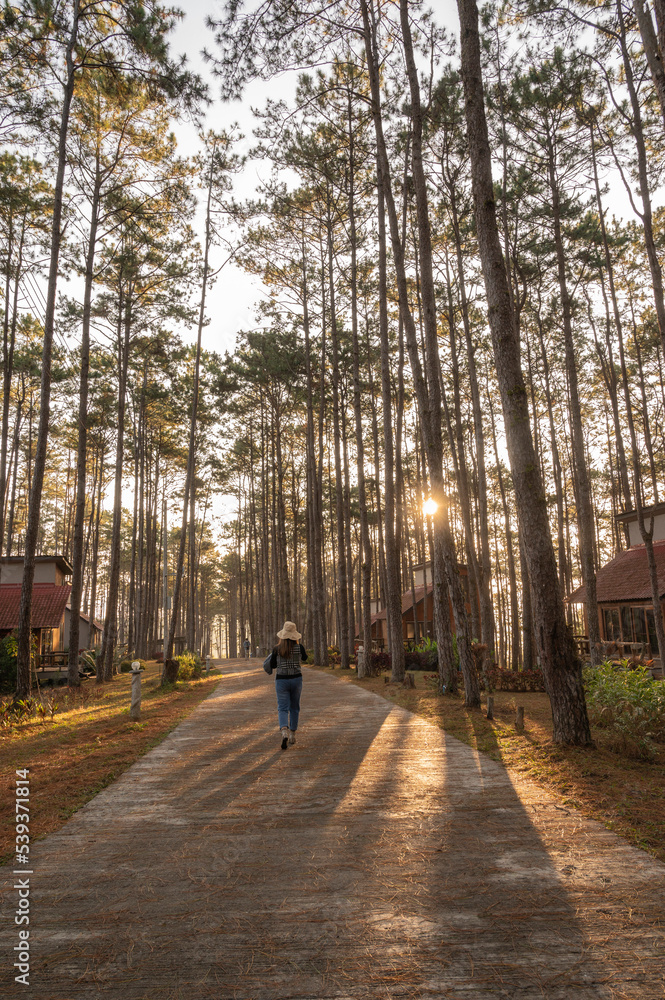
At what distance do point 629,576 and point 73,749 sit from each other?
21576 mm

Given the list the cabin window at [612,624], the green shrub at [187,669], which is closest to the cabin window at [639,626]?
the cabin window at [612,624]

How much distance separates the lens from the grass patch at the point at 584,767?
14.8ft

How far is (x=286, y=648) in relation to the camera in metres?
7.65

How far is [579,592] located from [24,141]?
26526 mm

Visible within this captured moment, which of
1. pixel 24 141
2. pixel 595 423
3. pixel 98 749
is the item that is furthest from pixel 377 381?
pixel 98 749

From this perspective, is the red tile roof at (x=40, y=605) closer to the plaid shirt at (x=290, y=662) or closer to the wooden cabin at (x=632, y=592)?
the plaid shirt at (x=290, y=662)

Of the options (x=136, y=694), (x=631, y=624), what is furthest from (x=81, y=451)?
(x=631, y=624)

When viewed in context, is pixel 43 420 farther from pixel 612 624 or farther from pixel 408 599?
pixel 408 599

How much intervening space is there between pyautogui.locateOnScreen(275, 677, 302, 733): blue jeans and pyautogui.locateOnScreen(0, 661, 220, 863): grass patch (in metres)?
1.91

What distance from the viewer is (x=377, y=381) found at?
27.8 m

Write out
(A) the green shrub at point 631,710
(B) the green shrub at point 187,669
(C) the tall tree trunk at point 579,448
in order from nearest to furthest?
1. (A) the green shrub at point 631,710
2. (C) the tall tree trunk at point 579,448
3. (B) the green shrub at point 187,669

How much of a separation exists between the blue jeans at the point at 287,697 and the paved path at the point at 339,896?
153cm

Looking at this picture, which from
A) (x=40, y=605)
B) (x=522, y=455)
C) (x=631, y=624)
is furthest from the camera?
(x=40, y=605)

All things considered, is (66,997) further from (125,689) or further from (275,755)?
(125,689)
